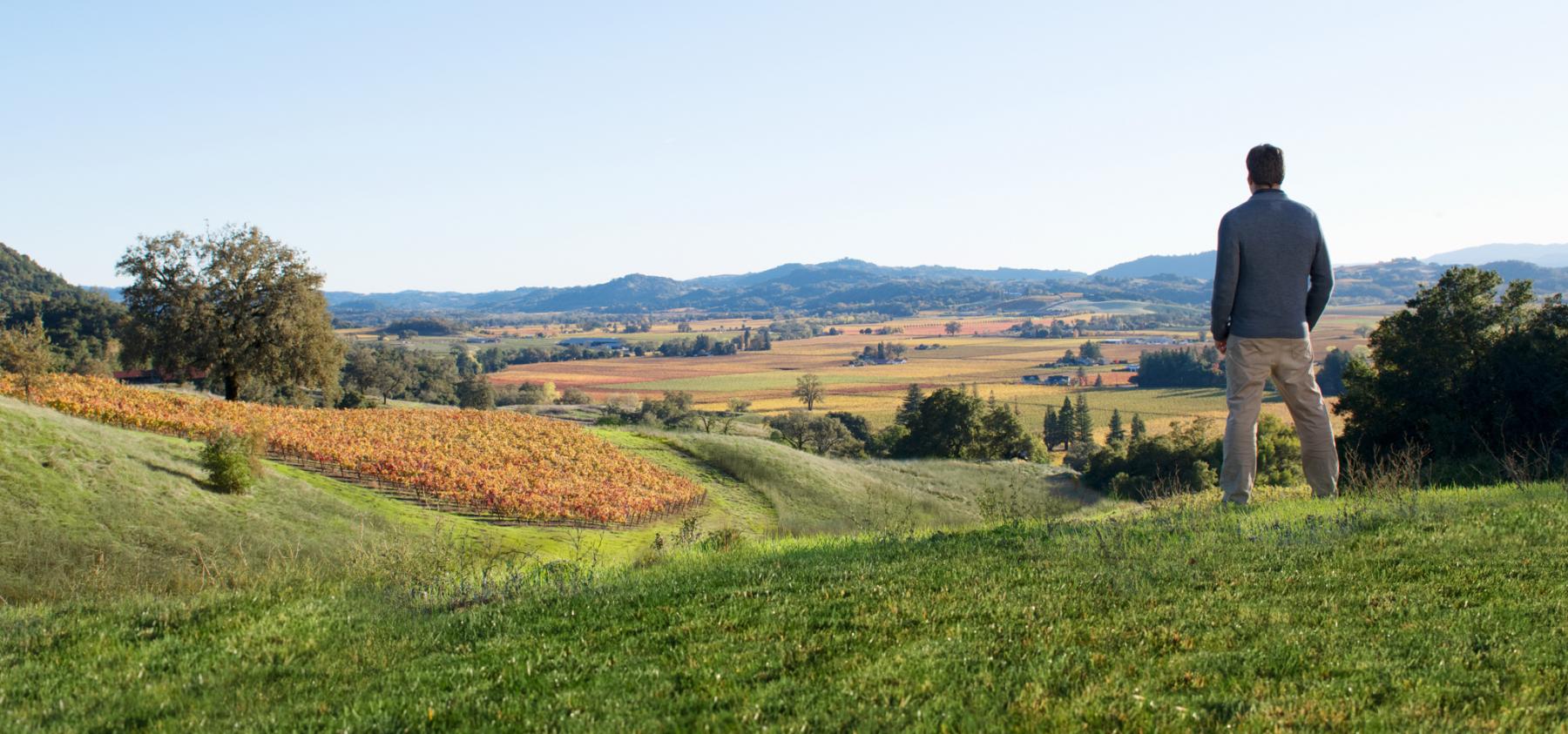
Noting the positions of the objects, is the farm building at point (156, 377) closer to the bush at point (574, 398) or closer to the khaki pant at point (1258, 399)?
the bush at point (574, 398)

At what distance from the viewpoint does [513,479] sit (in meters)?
27.2

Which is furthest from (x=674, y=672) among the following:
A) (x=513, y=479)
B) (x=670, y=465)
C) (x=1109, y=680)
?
(x=670, y=465)

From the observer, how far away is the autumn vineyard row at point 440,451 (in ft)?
82.5

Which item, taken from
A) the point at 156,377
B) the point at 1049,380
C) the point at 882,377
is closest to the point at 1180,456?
the point at 156,377

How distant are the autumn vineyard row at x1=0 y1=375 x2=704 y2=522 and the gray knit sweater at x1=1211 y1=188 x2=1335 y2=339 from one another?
18106 millimetres

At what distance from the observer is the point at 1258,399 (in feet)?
32.5

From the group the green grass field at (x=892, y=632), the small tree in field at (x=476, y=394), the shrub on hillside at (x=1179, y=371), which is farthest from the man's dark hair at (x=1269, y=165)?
the shrub on hillside at (x=1179, y=371)

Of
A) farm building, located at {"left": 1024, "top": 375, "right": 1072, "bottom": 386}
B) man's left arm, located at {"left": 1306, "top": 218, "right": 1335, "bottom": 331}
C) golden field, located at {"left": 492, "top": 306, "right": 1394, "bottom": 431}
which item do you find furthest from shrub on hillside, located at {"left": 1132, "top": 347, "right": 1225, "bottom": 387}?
man's left arm, located at {"left": 1306, "top": 218, "right": 1335, "bottom": 331}

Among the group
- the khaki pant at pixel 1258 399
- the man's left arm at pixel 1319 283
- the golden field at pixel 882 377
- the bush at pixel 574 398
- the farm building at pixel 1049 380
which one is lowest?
the farm building at pixel 1049 380

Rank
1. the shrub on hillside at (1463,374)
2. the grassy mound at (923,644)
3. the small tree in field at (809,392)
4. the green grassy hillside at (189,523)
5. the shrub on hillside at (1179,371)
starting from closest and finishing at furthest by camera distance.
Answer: the grassy mound at (923,644), the green grassy hillside at (189,523), the shrub on hillside at (1463,374), the small tree in field at (809,392), the shrub on hillside at (1179,371)

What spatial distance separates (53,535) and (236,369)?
26.5 meters

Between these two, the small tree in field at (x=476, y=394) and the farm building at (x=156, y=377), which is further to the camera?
the small tree in field at (x=476, y=394)

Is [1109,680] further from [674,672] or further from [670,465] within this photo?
[670,465]

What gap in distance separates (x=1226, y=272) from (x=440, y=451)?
24.4m
